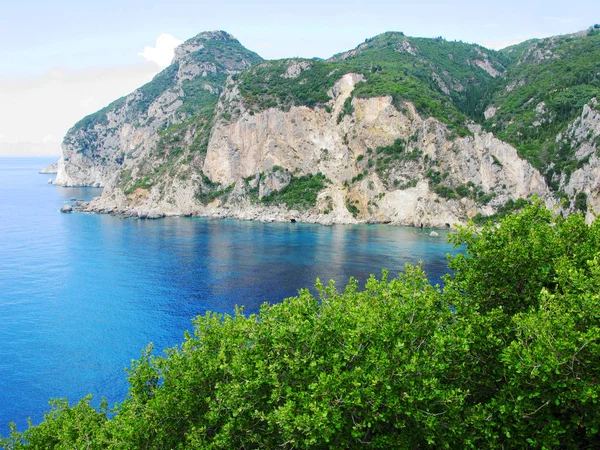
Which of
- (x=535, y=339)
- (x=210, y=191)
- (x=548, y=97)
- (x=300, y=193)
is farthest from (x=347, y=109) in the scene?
(x=535, y=339)

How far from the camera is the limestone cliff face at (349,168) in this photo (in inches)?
4092

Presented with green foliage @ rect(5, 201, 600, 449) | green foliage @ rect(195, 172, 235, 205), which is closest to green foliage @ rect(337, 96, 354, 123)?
green foliage @ rect(195, 172, 235, 205)

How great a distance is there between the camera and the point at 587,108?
94000 mm

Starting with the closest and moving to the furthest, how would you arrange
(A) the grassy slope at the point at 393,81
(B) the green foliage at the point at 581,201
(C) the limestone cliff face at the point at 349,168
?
(B) the green foliage at the point at 581,201
(C) the limestone cliff face at the point at 349,168
(A) the grassy slope at the point at 393,81

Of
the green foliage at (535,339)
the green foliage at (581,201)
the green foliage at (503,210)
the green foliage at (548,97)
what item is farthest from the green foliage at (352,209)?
the green foliage at (535,339)

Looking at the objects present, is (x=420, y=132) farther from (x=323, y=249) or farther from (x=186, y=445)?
Answer: (x=186, y=445)

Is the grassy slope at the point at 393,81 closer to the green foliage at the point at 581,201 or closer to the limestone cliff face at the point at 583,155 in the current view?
the limestone cliff face at the point at 583,155

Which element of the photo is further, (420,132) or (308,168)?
(308,168)

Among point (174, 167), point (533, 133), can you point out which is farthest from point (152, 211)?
point (533, 133)

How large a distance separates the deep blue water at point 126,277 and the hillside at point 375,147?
1185cm

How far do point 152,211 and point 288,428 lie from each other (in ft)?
390

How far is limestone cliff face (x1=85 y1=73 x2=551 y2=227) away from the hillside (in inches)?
12.5

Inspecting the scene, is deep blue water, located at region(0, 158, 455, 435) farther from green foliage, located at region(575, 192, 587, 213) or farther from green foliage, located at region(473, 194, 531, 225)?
green foliage, located at region(575, 192, 587, 213)

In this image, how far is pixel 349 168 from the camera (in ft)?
398
